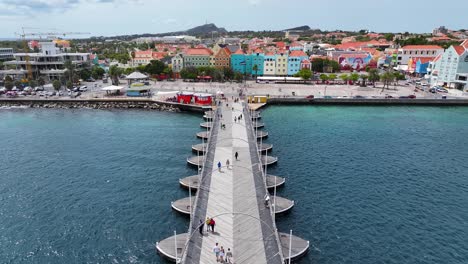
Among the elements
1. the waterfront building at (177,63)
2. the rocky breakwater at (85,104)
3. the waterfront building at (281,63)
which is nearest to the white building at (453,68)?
the waterfront building at (281,63)

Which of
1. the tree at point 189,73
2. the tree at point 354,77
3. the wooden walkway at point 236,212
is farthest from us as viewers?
the tree at point 189,73

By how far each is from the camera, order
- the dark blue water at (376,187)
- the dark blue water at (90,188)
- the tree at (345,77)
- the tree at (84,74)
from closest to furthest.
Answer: the dark blue water at (90,188) < the dark blue water at (376,187) < the tree at (84,74) < the tree at (345,77)

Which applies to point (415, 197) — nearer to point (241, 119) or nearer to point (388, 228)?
point (388, 228)

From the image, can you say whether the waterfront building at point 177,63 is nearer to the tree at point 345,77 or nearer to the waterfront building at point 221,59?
the waterfront building at point 221,59

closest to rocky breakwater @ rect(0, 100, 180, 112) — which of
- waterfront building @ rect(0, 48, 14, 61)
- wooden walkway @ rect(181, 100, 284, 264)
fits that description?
wooden walkway @ rect(181, 100, 284, 264)

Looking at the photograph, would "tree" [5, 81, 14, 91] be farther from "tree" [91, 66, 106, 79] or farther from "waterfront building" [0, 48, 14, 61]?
"waterfront building" [0, 48, 14, 61]

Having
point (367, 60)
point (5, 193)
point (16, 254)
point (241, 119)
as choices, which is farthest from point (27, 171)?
point (367, 60)
